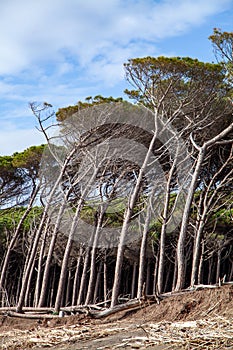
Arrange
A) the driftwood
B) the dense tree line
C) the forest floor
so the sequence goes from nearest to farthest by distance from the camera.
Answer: the forest floor, the driftwood, the dense tree line

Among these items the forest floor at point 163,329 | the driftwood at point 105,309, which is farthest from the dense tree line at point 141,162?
the forest floor at point 163,329

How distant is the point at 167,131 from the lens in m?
13.3

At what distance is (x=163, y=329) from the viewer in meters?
5.25

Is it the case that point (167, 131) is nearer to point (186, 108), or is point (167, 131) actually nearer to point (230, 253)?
point (186, 108)

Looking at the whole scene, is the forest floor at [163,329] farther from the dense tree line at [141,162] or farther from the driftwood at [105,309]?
the dense tree line at [141,162]

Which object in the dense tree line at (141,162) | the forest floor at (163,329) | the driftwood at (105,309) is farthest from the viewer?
the dense tree line at (141,162)

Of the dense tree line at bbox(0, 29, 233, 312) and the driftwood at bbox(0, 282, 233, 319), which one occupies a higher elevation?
the dense tree line at bbox(0, 29, 233, 312)

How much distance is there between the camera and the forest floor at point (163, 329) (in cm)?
439

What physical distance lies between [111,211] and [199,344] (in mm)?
15273

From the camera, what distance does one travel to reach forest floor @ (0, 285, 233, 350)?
4395 mm

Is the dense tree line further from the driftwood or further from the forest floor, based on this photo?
the forest floor

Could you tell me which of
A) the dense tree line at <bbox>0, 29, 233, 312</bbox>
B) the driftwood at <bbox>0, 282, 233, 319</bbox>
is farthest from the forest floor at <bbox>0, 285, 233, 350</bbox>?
the dense tree line at <bbox>0, 29, 233, 312</bbox>

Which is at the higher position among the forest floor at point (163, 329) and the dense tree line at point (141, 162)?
the dense tree line at point (141, 162)

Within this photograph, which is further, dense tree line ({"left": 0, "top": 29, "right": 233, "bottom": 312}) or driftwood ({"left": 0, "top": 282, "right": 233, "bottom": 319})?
dense tree line ({"left": 0, "top": 29, "right": 233, "bottom": 312})
